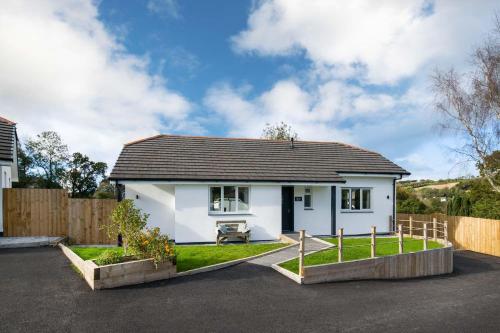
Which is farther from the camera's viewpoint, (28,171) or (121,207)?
(28,171)

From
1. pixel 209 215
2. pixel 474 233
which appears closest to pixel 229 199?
pixel 209 215

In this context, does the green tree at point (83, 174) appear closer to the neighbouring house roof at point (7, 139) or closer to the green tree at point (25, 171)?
the green tree at point (25, 171)

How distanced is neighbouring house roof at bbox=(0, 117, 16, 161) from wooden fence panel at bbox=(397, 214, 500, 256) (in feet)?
70.2

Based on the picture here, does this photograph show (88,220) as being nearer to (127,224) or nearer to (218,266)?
(127,224)

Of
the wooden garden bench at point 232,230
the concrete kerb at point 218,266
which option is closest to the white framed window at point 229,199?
the wooden garden bench at point 232,230

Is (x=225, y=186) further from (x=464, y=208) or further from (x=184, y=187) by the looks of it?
(x=464, y=208)

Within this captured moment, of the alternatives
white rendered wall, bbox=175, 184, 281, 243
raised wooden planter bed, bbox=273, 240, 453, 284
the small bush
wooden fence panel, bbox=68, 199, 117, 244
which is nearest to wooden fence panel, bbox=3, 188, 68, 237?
wooden fence panel, bbox=68, 199, 117, 244

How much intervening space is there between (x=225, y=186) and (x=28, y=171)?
1211 inches

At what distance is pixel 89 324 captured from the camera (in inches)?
243

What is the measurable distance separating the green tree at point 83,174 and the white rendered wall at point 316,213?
2977cm

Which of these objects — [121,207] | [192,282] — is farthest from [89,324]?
[121,207]

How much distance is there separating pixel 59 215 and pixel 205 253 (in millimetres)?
8126

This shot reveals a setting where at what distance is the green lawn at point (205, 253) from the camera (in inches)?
416

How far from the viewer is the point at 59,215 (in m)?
15.4
